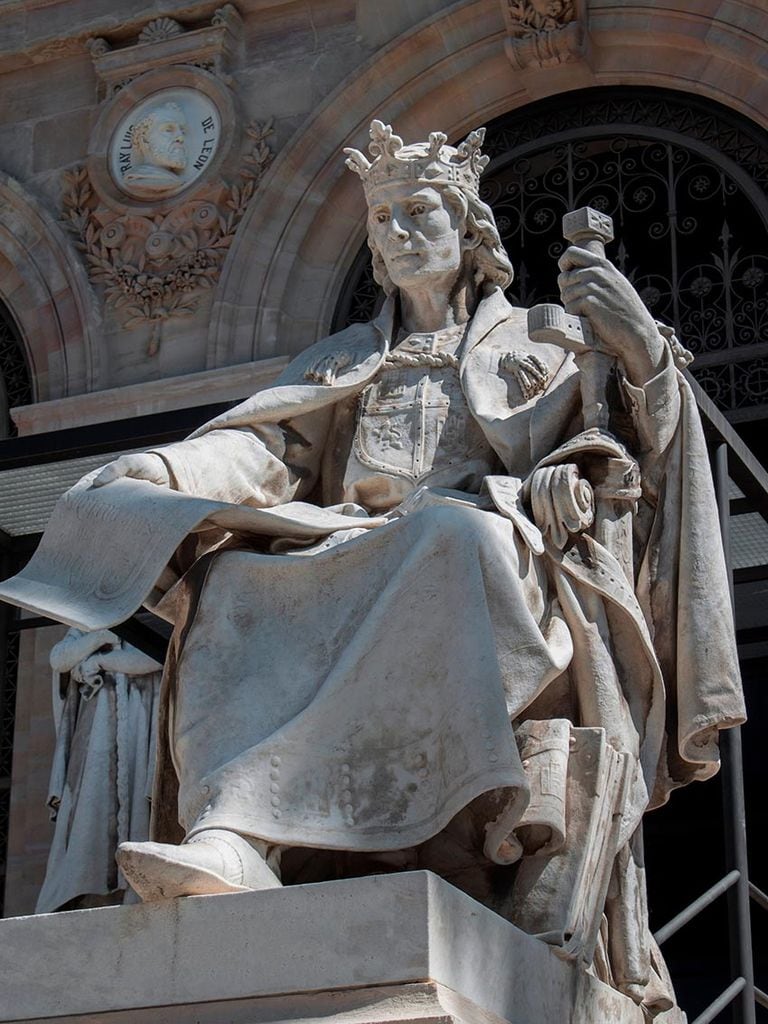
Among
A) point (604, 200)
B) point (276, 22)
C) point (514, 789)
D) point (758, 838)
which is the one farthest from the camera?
point (276, 22)

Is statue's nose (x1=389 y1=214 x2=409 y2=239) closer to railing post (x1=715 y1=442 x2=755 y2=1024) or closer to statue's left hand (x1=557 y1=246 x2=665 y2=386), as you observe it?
statue's left hand (x1=557 y1=246 x2=665 y2=386)

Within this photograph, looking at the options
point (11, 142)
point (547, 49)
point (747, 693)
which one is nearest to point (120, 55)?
point (11, 142)

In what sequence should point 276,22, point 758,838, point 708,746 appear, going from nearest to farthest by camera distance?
point 708,746, point 758,838, point 276,22

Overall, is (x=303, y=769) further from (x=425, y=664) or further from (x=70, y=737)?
(x=70, y=737)

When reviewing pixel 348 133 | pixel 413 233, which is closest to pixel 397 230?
pixel 413 233

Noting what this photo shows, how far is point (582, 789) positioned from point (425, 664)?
17.3 inches

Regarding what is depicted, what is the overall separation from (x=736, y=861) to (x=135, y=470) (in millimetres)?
2013

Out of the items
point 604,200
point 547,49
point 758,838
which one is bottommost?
point 758,838

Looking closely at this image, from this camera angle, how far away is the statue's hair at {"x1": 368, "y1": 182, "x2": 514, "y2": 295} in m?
6.50

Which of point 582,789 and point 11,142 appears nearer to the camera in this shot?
point 582,789

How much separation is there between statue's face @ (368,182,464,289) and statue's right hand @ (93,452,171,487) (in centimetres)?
98

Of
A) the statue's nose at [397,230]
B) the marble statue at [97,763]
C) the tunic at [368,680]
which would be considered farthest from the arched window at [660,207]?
the tunic at [368,680]

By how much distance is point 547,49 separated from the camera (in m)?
10.2

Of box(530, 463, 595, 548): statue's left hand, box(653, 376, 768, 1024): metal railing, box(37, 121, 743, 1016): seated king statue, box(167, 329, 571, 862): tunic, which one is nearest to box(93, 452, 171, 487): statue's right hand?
box(37, 121, 743, 1016): seated king statue
